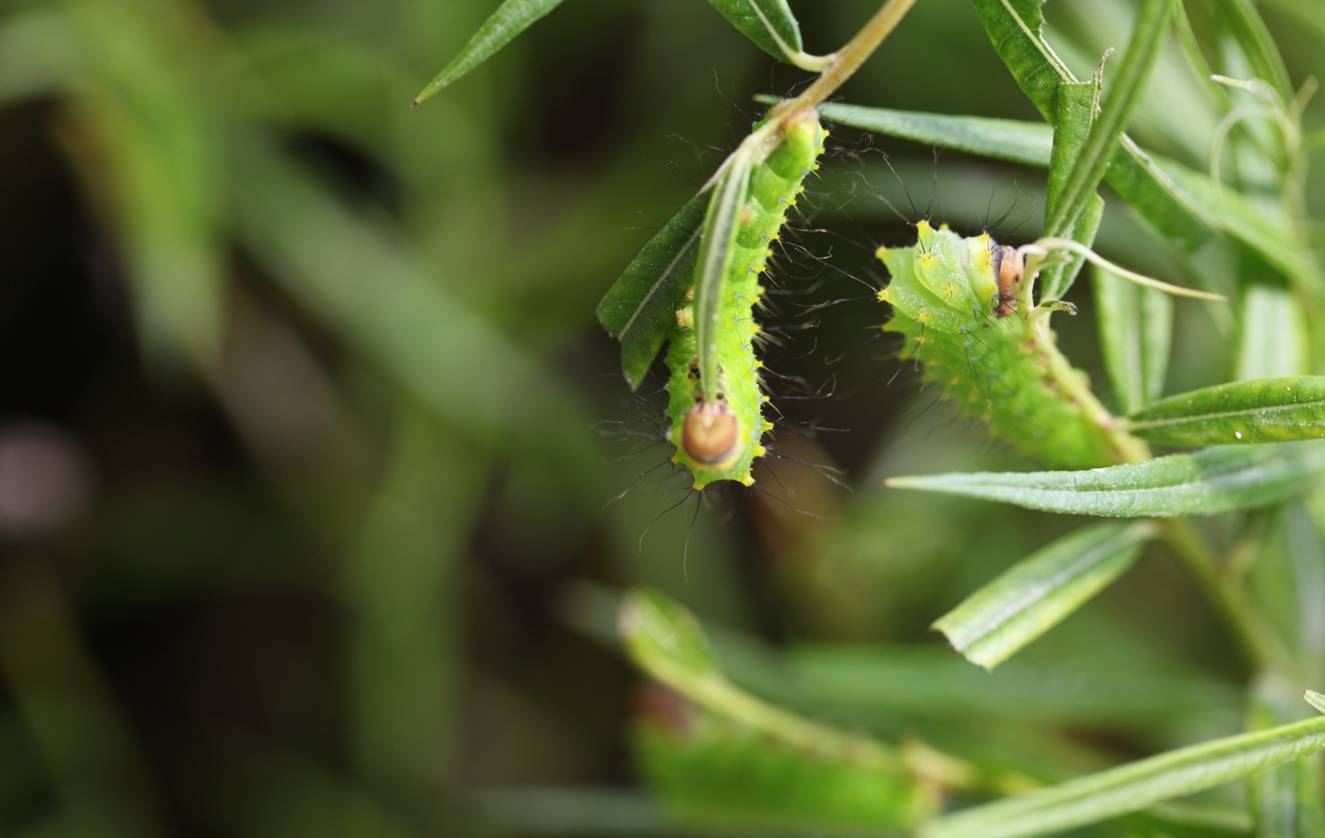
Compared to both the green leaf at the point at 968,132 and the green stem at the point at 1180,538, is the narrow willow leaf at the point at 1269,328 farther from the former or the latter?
the green leaf at the point at 968,132

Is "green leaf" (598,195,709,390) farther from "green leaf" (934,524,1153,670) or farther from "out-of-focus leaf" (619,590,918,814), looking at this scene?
"out-of-focus leaf" (619,590,918,814)

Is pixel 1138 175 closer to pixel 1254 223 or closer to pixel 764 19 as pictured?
pixel 1254 223

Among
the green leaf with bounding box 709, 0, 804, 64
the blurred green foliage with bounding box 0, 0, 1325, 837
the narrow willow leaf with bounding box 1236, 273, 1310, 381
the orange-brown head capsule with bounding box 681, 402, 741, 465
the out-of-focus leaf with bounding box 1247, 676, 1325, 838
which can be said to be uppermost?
the blurred green foliage with bounding box 0, 0, 1325, 837

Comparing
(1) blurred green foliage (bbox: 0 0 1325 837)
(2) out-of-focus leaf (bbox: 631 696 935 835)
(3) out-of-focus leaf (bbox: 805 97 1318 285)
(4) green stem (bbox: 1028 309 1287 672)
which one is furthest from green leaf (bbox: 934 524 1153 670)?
(1) blurred green foliage (bbox: 0 0 1325 837)

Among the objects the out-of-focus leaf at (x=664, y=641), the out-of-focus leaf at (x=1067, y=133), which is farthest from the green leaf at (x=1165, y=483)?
the out-of-focus leaf at (x=664, y=641)

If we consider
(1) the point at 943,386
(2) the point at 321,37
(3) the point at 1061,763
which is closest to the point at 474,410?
(2) the point at 321,37

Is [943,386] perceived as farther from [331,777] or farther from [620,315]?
[331,777]
